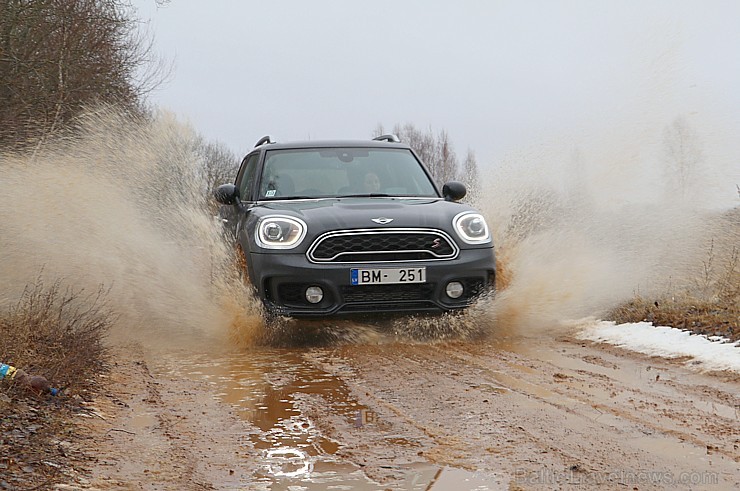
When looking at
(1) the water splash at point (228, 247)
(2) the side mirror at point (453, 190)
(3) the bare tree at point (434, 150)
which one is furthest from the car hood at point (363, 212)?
(3) the bare tree at point (434, 150)

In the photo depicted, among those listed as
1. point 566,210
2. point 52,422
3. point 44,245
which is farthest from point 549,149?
point 52,422

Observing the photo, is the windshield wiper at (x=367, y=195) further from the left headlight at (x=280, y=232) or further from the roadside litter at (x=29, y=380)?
the roadside litter at (x=29, y=380)

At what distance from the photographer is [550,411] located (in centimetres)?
468

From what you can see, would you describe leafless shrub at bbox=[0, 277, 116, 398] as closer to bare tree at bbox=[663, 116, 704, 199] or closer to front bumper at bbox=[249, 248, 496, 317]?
front bumper at bbox=[249, 248, 496, 317]

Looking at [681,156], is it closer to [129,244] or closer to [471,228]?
[471,228]

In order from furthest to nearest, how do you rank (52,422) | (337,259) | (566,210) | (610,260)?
(566,210)
(610,260)
(337,259)
(52,422)

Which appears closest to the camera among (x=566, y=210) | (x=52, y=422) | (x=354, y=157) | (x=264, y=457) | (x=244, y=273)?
(x=264, y=457)

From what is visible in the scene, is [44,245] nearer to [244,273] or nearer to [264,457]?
[244,273]

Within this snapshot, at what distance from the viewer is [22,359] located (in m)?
5.30

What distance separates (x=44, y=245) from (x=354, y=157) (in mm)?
3190

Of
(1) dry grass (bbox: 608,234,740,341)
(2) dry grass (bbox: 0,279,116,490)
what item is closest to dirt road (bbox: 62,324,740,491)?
(2) dry grass (bbox: 0,279,116,490)

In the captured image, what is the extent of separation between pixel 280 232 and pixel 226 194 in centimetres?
156

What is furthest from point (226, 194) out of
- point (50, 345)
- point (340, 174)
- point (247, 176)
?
point (50, 345)

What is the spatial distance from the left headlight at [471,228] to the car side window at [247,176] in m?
2.20
